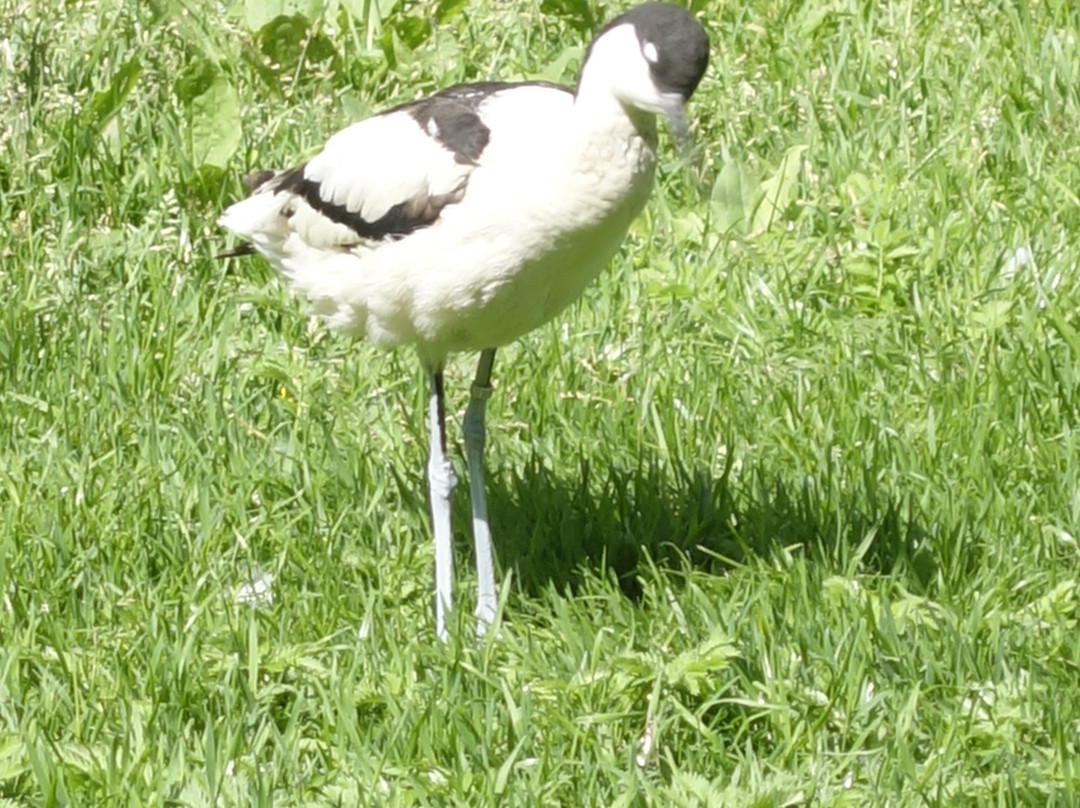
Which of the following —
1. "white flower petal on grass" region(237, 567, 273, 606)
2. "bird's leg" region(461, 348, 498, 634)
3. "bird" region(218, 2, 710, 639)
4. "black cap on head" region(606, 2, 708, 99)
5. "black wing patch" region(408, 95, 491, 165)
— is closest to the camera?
"black cap on head" region(606, 2, 708, 99)

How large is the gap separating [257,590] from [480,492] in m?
0.57

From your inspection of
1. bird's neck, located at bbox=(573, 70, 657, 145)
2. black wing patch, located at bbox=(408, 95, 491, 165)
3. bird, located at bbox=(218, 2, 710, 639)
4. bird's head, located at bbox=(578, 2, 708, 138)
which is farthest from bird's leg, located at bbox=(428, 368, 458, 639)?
bird's head, located at bbox=(578, 2, 708, 138)

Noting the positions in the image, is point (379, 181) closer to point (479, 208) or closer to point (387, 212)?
point (387, 212)

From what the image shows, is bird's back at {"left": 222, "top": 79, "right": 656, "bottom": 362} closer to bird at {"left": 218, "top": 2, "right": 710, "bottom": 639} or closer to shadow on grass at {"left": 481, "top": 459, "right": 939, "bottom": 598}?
bird at {"left": 218, "top": 2, "right": 710, "bottom": 639}

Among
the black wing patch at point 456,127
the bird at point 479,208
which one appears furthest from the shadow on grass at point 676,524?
Answer: the black wing patch at point 456,127

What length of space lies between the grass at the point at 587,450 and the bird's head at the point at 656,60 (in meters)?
1.07

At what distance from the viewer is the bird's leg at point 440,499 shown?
14.5 ft

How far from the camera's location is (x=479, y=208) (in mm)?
4035

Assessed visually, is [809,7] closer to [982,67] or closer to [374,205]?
[982,67]

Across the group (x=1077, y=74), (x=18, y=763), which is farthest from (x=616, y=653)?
(x=1077, y=74)

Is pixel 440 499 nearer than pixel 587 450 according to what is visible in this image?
Yes

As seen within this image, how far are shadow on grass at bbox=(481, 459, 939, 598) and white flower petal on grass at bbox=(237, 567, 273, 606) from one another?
0.56 m

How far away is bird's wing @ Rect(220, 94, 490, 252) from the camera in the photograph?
4.16 metres

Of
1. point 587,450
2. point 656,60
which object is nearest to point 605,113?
point 656,60
